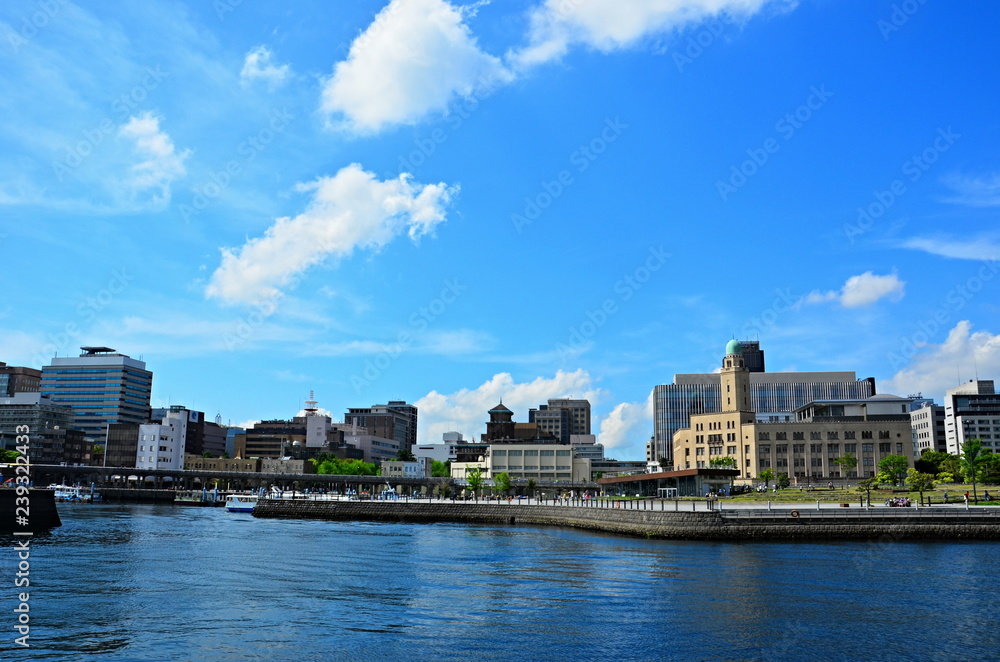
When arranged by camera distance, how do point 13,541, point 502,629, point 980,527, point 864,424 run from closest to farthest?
point 502,629, point 13,541, point 980,527, point 864,424

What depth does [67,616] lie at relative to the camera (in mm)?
33969

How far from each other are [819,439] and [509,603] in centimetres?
14387

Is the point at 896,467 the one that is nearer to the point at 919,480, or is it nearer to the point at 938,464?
the point at 938,464

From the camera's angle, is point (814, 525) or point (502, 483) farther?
point (502, 483)

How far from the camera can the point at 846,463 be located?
14988 centimetres

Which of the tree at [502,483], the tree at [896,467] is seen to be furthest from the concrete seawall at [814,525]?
the tree at [502,483]

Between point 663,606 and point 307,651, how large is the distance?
1713cm

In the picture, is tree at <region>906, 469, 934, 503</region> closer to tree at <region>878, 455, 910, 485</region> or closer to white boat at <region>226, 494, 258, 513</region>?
tree at <region>878, 455, 910, 485</region>

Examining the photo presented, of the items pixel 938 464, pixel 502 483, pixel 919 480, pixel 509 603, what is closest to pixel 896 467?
pixel 938 464

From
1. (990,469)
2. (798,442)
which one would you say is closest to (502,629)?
(990,469)

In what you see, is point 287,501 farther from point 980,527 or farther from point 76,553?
point 980,527

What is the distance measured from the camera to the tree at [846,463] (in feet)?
495

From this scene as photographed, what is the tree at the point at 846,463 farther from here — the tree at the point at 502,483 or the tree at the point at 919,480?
the tree at the point at 502,483

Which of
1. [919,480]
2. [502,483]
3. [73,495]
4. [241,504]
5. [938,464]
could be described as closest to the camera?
[919,480]
